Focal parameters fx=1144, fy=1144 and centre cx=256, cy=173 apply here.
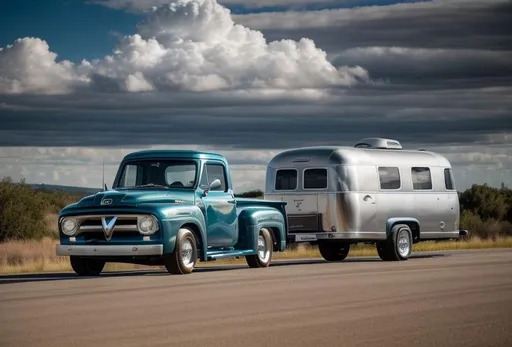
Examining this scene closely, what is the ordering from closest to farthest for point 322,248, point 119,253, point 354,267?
point 119,253 < point 354,267 < point 322,248

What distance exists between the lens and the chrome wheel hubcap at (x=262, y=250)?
2545cm

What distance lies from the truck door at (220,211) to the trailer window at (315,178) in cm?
463

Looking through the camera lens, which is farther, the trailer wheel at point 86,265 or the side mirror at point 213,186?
the side mirror at point 213,186

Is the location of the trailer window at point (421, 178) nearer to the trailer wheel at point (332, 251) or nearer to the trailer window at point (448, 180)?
the trailer window at point (448, 180)

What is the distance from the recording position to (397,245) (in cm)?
2942

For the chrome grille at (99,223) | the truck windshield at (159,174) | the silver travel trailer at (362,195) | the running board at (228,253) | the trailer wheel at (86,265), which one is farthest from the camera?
the silver travel trailer at (362,195)

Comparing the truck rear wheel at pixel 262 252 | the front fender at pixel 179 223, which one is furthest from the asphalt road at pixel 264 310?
the truck rear wheel at pixel 262 252

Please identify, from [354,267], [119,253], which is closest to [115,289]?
[119,253]

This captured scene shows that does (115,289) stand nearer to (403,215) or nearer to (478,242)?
(403,215)

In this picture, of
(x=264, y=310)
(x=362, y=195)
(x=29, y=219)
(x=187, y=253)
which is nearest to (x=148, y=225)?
(x=187, y=253)

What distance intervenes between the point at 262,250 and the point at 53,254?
10.3 m

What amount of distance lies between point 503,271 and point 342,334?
11383 millimetres

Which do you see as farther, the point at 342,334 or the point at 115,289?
the point at 115,289

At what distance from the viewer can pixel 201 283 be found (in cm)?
1964
